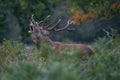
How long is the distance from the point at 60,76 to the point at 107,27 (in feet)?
53.7

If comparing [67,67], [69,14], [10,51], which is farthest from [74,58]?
[69,14]

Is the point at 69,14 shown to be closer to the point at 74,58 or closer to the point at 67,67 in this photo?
the point at 74,58

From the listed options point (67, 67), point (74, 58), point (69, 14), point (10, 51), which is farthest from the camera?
point (69, 14)

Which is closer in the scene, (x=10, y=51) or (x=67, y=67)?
(x=67, y=67)

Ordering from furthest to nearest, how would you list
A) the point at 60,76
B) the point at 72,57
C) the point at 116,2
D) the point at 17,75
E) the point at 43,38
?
the point at 116,2
the point at 43,38
the point at 72,57
the point at 17,75
the point at 60,76

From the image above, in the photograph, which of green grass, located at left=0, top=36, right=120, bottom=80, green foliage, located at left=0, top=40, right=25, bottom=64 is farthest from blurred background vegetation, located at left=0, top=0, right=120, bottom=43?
green grass, located at left=0, top=36, right=120, bottom=80

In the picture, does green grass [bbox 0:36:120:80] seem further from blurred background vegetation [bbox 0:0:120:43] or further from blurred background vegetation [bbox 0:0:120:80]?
blurred background vegetation [bbox 0:0:120:43]

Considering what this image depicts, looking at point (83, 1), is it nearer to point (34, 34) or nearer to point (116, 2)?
point (116, 2)

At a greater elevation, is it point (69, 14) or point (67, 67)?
point (67, 67)

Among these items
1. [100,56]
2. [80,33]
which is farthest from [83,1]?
[80,33]

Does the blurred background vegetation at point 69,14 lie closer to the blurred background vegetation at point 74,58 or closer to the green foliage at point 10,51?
the blurred background vegetation at point 74,58

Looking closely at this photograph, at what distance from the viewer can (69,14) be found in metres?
37.9

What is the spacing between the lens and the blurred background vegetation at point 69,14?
19.9m

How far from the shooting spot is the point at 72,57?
9.02 m
